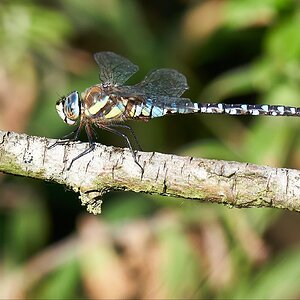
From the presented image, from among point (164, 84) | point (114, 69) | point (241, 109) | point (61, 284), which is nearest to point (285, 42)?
point (241, 109)

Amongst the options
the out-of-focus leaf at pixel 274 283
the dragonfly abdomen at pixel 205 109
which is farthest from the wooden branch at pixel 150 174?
the out-of-focus leaf at pixel 274 283


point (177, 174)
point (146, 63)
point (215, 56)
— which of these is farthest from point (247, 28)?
point (177, 174)

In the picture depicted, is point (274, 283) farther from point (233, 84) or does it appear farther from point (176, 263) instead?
point (233, 84)

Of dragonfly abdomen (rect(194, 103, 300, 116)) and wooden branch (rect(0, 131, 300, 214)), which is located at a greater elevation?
dragonfly abdomen (rect(194, 103, 300, 116))

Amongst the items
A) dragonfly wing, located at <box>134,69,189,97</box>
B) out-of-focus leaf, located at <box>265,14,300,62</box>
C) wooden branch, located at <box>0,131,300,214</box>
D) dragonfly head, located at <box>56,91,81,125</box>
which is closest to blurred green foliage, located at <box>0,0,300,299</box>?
A: out-of-focus leaf, located at <box>265,14,300,62</box>

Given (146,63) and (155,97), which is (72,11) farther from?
(155,97)

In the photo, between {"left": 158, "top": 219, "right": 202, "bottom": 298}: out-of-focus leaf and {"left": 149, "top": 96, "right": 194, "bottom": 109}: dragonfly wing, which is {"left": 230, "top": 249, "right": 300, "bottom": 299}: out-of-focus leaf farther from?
{"left": 149, "top": 96, "right": 194, "bottom": 109}: dragonfly wing

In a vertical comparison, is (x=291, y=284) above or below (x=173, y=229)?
below
